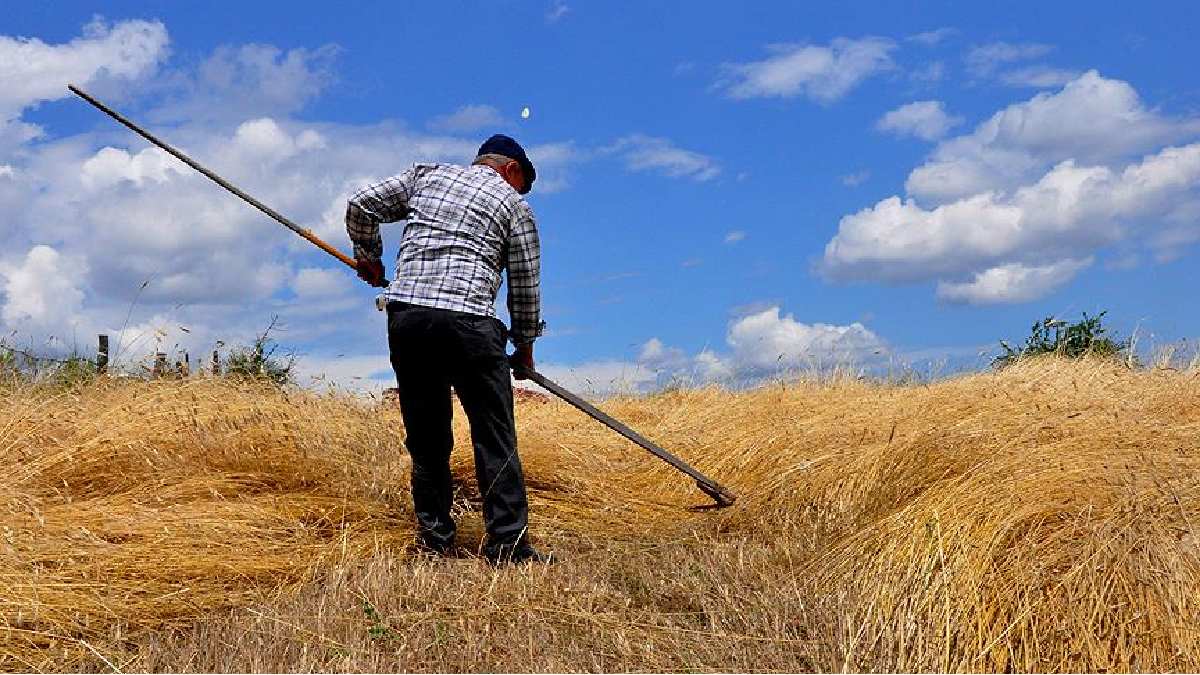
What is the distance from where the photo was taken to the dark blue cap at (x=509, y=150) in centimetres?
510

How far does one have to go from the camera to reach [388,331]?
4.76 metres

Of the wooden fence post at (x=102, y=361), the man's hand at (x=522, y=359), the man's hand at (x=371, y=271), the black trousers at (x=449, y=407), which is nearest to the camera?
the black trousers at (x=449, y=407)

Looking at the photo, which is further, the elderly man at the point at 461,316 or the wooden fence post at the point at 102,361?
the wooden fence post at the point at 102,361

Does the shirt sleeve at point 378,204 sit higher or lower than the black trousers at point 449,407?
higher

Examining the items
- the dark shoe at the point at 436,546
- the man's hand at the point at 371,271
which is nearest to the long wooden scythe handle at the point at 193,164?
the man's hand at the point at 371,271

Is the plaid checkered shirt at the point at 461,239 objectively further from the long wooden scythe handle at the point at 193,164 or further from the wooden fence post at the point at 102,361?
the wooden fence post at the point at 102,361

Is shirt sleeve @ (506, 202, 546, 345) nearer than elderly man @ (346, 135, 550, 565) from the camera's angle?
No

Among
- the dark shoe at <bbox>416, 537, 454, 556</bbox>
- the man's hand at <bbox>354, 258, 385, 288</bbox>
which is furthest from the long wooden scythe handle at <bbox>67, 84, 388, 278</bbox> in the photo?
the dark shoe at <bbox>416, 537, 454, 556</bbox>

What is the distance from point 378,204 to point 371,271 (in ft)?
1.28

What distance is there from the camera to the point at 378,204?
500cm

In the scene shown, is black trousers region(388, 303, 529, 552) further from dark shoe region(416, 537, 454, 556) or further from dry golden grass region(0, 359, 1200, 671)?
dry golden grass region(0, 359, 1200, 671)

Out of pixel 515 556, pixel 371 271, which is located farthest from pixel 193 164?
pixel 515 556

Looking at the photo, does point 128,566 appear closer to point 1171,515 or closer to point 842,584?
point 842,584

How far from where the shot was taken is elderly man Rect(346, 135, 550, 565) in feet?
15.3
